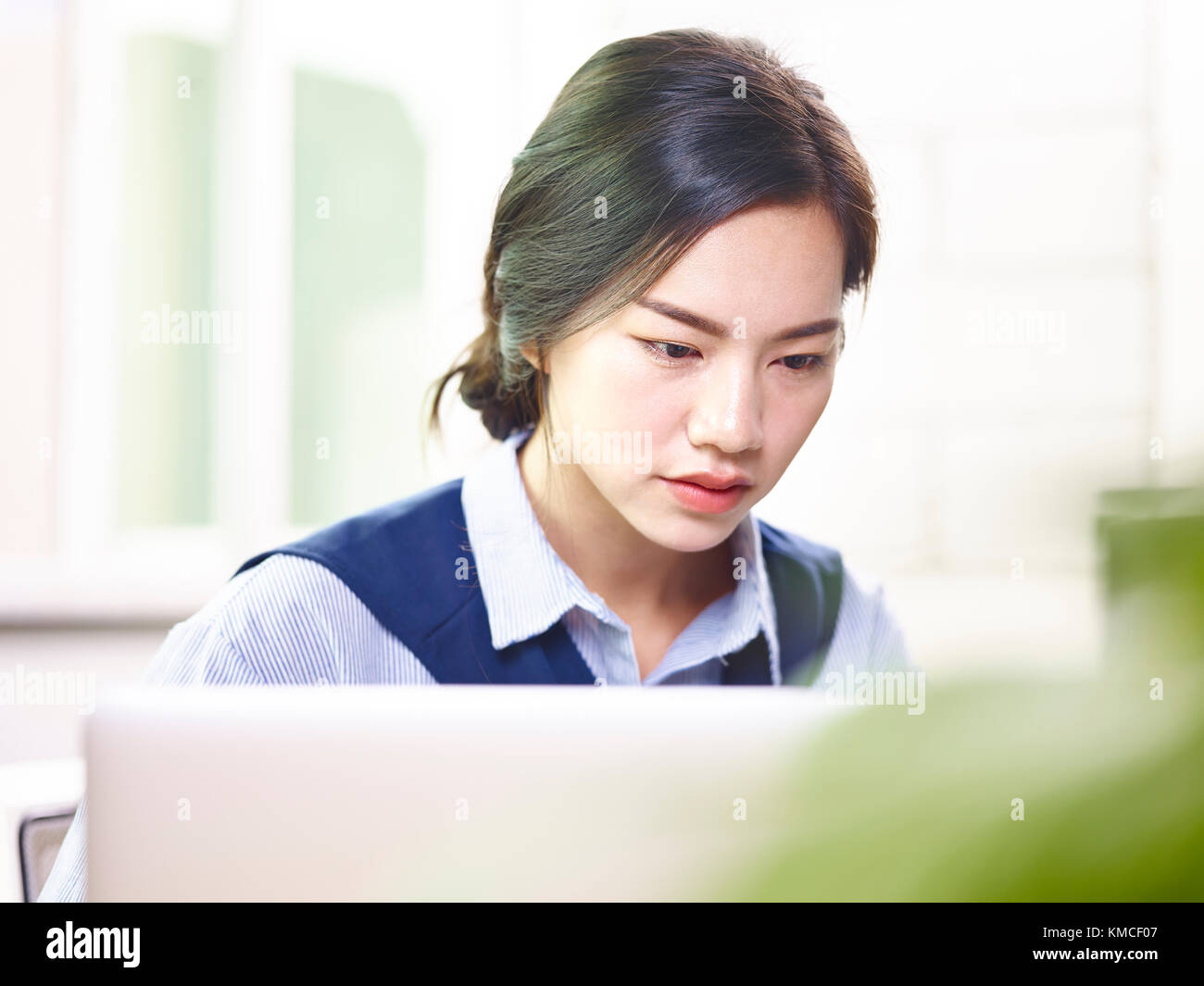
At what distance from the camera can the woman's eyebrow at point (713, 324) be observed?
3.05 ft

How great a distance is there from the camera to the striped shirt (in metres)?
0.93

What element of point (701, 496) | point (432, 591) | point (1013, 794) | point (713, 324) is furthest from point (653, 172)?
point (1013, 794)

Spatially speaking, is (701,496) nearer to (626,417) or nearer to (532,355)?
(626,417)

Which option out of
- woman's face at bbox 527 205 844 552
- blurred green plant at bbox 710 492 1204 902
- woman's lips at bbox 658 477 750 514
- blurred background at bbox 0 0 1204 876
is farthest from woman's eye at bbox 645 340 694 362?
blurred background at bbox 0 0 1204 876

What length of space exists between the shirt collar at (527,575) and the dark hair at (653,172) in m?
0.12

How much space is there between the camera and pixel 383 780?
40cm

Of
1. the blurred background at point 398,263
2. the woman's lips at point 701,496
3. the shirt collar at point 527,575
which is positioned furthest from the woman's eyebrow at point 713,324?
the blurred background at point 398,263

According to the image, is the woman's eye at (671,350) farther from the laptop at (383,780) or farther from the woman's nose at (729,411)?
the laptop at (383,780)

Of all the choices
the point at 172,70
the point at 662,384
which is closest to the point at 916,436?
the point at 662,384

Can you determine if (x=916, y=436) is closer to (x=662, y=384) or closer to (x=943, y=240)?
(x=943, y=240)

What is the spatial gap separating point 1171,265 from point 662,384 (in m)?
1.78

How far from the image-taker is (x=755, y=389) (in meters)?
0.94

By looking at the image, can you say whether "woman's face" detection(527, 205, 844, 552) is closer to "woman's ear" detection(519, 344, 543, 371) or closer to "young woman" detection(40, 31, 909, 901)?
"young woman" detection(40, 31, 909, 901)

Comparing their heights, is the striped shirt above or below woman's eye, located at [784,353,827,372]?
below
